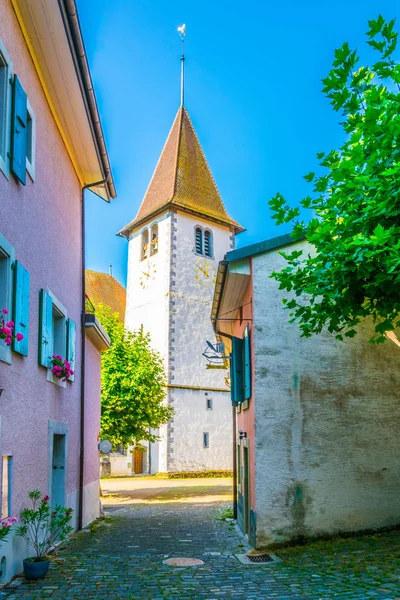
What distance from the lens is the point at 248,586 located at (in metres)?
7.14

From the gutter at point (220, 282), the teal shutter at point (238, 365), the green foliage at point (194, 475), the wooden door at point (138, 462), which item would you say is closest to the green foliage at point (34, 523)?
the teal shutter at point (238, 365)

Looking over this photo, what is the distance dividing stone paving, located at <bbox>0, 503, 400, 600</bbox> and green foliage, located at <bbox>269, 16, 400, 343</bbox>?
10.0 ft

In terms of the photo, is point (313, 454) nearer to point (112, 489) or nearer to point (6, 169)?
point (6, 169)

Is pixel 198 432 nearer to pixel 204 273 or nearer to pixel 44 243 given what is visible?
pixel 204 273

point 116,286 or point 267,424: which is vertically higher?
point 116,286

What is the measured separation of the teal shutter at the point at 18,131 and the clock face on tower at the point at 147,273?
2883cm

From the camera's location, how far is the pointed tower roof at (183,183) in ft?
123

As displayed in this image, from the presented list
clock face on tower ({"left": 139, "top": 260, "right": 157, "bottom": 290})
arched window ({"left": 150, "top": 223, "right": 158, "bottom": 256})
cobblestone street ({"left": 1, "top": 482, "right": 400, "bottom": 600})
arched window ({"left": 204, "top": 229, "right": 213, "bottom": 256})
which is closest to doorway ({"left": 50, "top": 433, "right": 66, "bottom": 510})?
cobblestone street ({"left": 1, "top": 482, "right": 400, "bottom": 600})

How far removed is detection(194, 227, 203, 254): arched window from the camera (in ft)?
122

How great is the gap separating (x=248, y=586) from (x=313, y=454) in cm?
304

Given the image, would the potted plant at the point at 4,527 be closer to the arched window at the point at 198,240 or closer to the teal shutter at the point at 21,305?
the teal shutter at the point at 21,305

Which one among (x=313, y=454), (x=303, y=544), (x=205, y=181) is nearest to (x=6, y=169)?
(x=313, y=454)

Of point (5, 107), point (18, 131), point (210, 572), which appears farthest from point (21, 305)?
point (210, 572)

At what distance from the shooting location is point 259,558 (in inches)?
347
